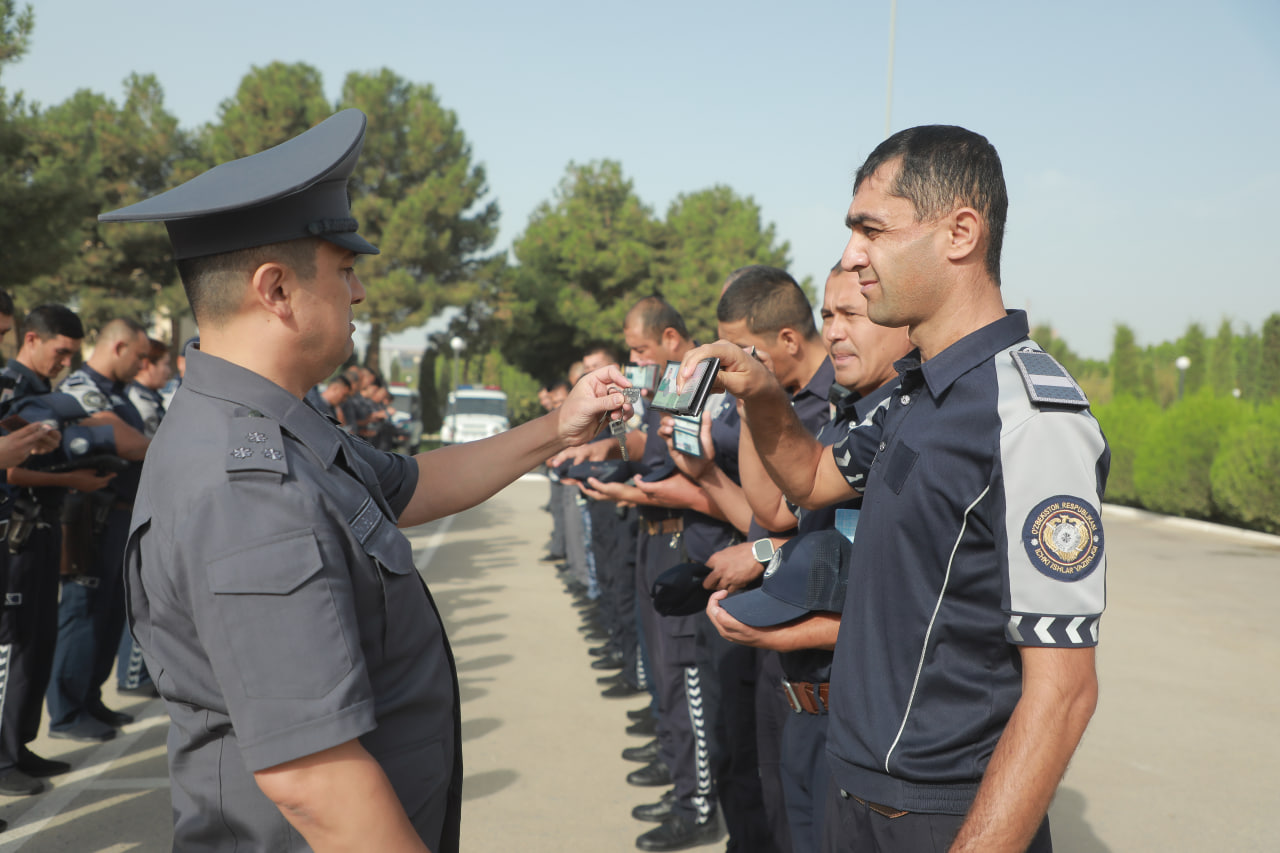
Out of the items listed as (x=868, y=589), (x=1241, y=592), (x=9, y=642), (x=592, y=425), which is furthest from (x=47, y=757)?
(x=1241, y=592)

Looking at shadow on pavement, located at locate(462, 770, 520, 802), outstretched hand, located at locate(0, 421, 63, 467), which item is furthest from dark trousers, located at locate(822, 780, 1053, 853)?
outstretched hand, located at locate(0, 421, 63, 467)

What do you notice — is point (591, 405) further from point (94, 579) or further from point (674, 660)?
point (94, 579)

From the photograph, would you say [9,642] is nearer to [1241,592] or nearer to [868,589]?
[868,589]

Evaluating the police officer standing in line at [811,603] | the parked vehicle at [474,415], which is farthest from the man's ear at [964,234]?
the parked vehicle at [474,415]

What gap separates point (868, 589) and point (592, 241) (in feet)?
138

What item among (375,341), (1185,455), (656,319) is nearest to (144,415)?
(656,319)

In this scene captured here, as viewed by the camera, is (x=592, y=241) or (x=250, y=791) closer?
(x=250, y=791)

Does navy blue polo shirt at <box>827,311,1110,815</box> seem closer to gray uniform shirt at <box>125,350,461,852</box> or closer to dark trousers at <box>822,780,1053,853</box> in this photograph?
dark trousers at <box>822,780,1053,853</box>

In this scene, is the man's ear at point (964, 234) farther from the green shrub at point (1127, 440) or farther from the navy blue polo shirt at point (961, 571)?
the green shrub at point (1127, 440)

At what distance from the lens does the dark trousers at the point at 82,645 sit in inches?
220

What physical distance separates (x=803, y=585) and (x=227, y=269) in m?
1.61

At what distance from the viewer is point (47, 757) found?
17.3ft

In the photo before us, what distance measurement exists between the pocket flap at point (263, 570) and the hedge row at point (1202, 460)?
18158 millimetres

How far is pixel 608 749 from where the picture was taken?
573cm
